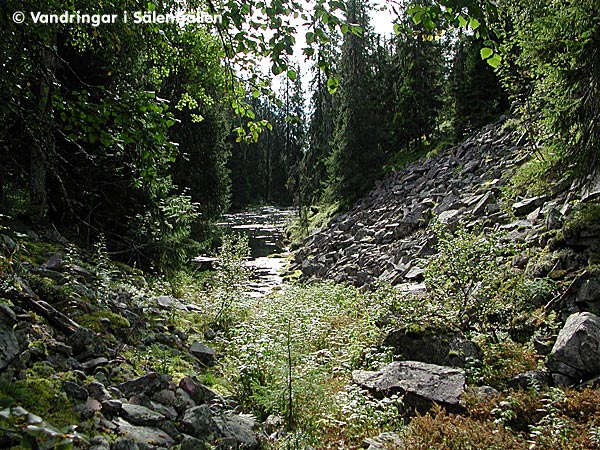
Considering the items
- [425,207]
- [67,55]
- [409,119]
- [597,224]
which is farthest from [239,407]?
[409,119]

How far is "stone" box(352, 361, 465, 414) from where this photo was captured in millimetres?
4414

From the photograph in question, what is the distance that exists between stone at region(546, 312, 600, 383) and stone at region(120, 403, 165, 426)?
4082mm

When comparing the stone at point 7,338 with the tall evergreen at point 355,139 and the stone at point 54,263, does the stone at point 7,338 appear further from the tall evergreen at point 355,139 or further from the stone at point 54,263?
the tall evergreen at point 355,139

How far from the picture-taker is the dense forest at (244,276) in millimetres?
2959

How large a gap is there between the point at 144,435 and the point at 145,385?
75cm

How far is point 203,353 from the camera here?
19.1 ft

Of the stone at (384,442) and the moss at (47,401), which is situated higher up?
the moss at (47,401)

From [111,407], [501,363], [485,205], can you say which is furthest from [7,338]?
[485,205]

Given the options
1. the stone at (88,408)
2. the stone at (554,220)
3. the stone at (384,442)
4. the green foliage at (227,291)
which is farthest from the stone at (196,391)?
the stone at (554,220)

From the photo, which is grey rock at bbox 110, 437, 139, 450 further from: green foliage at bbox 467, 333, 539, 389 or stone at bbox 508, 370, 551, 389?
stone at bbox 508, 370, 551, 389

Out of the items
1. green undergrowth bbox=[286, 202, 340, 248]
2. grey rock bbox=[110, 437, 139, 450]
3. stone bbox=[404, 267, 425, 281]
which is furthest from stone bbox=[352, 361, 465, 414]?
green undergrowth bbox=[286, 202, 340, 248]

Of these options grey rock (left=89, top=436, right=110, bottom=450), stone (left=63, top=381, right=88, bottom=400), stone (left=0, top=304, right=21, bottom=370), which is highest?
stone (left=0, top=304, right=21, bottom=370)

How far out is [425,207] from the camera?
590 inches

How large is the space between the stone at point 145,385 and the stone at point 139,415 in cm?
27
